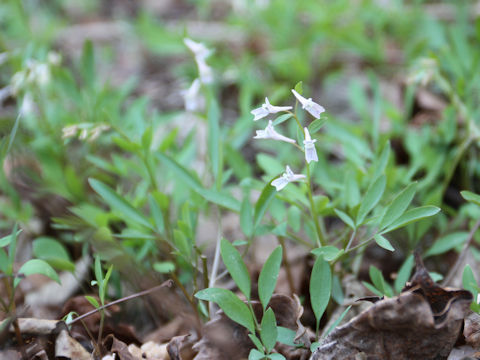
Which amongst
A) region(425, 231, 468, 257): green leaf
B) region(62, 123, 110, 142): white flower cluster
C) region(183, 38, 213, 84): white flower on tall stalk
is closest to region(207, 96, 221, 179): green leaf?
region(183, 38, 213, 84): white flower on tall stalk

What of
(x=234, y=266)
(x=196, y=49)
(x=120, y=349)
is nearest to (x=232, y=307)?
(x=234, y=266)

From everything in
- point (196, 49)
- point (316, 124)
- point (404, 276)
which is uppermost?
point (196, 49)

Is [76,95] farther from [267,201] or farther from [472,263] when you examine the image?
[472,263]

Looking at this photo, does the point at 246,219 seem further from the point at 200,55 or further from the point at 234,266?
the point at 200,55

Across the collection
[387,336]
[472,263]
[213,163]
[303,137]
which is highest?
[303,137]

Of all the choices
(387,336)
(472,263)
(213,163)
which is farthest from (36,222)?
(472,263)

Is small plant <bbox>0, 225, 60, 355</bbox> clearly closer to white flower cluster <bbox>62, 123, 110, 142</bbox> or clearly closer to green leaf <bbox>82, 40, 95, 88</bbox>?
white flower cluster <bbox>62, 123, 110, 142</bbox>
